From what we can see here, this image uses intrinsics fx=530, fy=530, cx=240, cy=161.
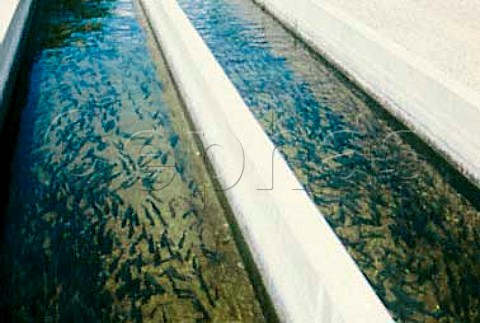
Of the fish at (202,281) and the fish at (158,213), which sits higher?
the fish at (202,281)

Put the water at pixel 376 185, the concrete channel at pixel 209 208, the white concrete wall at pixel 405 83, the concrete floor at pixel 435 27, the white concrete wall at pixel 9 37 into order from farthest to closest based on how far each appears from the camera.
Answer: the white concrete wall at pixel 9 37, the concrete floor at pixel 435 27, the white concrete wall at pixel 405 83, the water at pixel 376 185, the concrete channel at pixel 209 208

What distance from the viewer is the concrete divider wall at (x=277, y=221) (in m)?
3.69

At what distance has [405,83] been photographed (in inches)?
315

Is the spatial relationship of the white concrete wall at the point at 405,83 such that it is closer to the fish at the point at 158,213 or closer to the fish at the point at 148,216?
the fish at the point at 158,213

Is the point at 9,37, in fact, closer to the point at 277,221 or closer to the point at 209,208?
the point at 209,208

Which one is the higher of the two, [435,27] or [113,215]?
[435,27]

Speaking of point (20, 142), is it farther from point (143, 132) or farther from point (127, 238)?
point (127, 238)

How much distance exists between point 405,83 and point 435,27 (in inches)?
96.5

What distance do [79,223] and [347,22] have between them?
21.2ft

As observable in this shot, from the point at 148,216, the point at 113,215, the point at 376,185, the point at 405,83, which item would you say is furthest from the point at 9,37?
the point at 376,185

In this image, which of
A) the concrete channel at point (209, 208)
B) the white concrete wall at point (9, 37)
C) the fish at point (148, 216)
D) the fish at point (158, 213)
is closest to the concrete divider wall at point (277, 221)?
the concrete channel at point (209, 208)

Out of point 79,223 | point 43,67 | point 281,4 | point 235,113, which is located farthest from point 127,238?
point 281,4

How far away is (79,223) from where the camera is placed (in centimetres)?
595

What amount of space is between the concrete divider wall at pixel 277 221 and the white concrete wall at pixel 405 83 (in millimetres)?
2693
